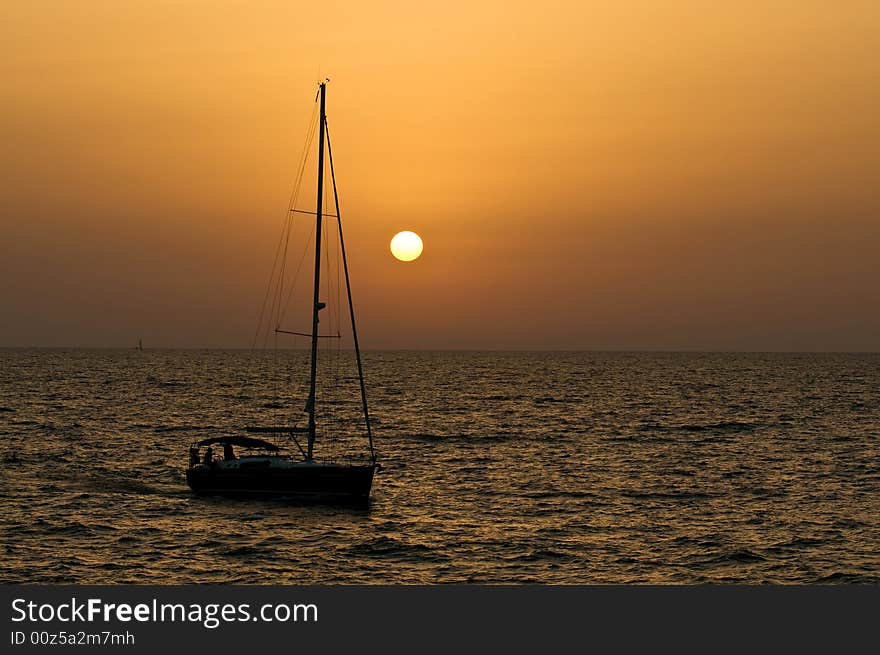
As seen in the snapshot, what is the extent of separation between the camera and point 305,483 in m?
44.2

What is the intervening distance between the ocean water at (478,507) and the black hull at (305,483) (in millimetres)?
877

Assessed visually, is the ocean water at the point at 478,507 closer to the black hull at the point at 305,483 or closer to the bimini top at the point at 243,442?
the black hull at the point at 305,483

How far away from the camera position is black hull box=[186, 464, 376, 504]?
44.1 m

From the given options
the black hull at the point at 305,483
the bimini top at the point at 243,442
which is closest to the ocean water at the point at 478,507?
the black hull at the point at 305,483

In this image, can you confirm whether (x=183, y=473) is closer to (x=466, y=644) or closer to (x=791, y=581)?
(x=791, y=581)

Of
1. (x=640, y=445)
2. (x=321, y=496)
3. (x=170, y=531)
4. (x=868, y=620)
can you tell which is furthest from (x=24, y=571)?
(x=640, y=445)

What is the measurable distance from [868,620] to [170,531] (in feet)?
103

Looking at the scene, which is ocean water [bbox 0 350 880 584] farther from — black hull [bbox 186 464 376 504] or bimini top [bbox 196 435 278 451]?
bimini top [bbox 196 435 278 451]

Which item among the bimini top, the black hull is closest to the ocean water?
the black hull

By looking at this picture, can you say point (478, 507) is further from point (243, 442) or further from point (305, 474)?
point (243, 442)

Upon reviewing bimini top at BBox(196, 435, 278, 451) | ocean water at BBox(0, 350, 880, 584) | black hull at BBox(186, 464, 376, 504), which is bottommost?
ocean water at BBox(0, 350, 880, 584)

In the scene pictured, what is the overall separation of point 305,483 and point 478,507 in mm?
8140

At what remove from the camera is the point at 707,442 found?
247ft

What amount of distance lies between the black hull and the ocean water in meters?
0.88
